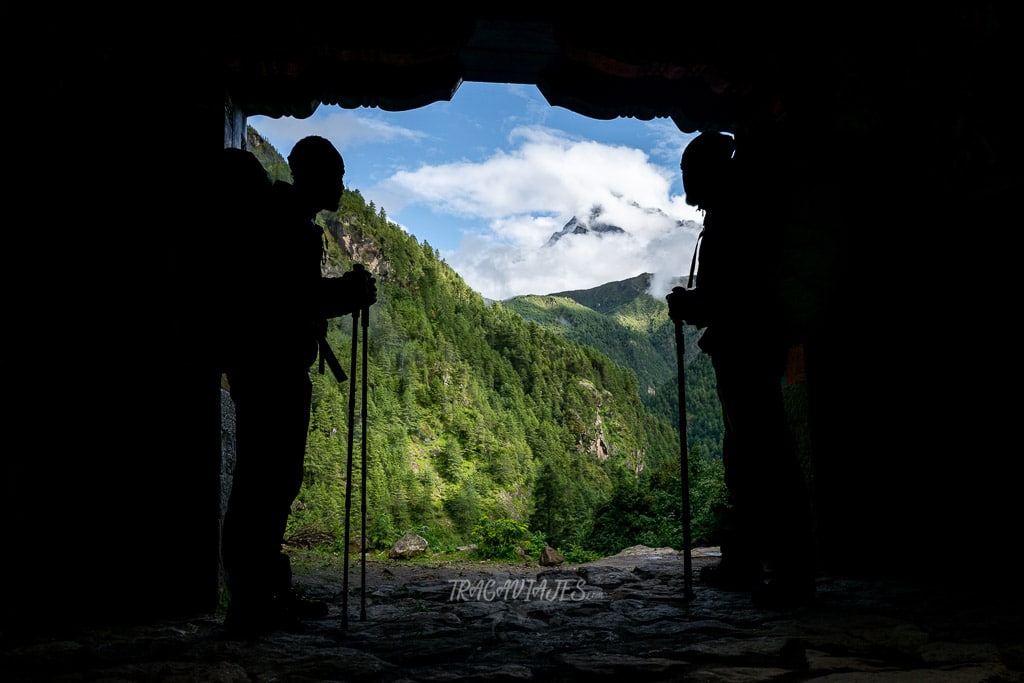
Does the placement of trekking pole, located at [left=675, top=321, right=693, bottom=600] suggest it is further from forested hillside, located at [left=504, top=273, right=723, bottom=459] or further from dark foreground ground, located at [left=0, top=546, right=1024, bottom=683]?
forested hillside, located at [left=504, top=273, right=723, bottom=459]

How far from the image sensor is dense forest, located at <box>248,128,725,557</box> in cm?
1071

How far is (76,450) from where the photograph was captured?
10.4 ft

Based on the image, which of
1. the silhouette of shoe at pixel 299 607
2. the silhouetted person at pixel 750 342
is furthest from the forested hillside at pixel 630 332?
the silhouette of shoe at pixel 299 607

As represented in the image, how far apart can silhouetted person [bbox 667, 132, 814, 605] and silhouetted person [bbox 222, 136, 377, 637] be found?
1.76m

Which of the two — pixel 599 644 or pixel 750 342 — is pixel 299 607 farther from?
pixel 750 342

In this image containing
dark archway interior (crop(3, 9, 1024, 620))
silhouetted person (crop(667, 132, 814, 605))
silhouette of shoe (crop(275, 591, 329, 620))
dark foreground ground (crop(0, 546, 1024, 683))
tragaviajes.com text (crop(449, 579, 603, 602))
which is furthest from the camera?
tragaviajes.com text (crop(449, 579, 603, 602))

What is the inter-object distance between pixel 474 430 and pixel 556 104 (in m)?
21.0

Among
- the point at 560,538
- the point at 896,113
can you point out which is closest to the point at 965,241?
the point at 896,113

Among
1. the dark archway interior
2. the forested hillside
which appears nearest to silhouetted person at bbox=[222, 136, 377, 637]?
the dark archway interior

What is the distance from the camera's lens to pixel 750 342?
3.08m

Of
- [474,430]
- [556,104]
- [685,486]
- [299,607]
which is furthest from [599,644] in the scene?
[474,430]

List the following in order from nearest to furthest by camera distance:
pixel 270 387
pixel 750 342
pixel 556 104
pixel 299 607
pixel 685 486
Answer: pixel 270 387 → pixel 299 607 → pixel 750 342 → pixel 685 486 → pixel 556 104

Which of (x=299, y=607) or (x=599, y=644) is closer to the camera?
(x=599, y=644)

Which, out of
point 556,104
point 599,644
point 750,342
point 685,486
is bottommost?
point 599,644
